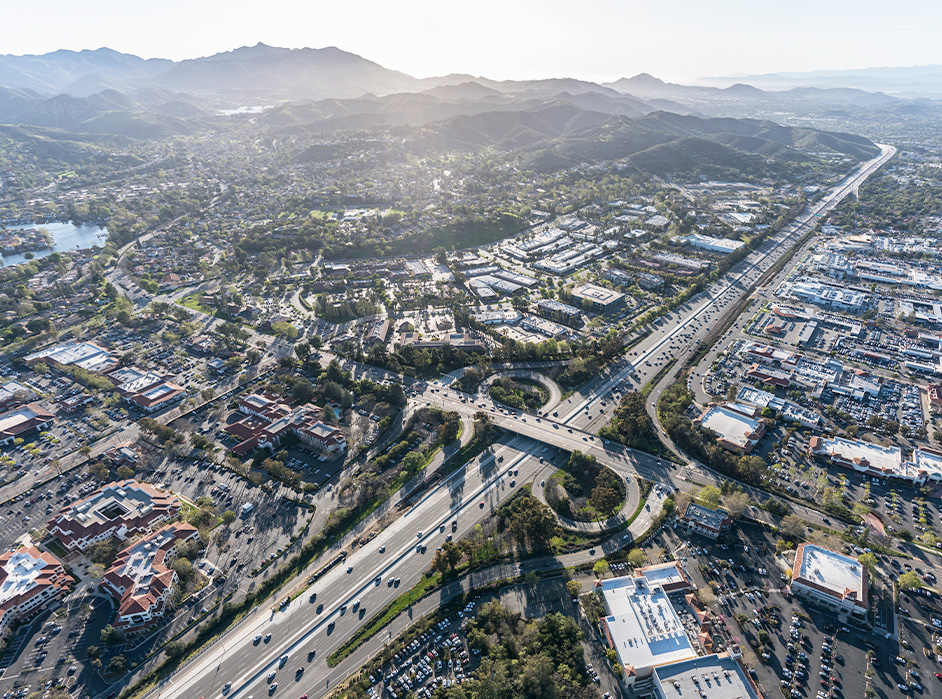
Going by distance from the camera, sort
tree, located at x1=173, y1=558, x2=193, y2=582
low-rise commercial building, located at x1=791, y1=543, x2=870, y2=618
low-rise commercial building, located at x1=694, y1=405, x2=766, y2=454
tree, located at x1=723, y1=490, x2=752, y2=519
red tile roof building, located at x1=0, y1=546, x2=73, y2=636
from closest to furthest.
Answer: low-rise commercial building, located at x1=791, y1=543, x2=870, y2=618 < red tile roof building, located at x1=0, y1=546, x2=73, y2=636 < tree, located at x1=173, y1=558, x2=193, y2=582 < tree, located at x1=723, y1=490, x2=752, y2=519 < low-rise commercial building, located at x1=694, y1=405, x2=766, y2=454

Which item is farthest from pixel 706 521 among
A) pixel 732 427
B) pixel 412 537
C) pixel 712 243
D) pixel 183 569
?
pixel 712 243

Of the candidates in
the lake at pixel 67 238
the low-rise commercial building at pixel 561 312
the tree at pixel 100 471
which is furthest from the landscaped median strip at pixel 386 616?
the lake at pixel 67 238

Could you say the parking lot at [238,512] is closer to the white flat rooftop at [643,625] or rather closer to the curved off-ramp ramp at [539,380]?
the white flat rooftop at [643,625]

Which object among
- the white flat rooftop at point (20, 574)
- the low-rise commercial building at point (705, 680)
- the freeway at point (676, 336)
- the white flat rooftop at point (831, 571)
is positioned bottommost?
the freeway at point (676, 336)

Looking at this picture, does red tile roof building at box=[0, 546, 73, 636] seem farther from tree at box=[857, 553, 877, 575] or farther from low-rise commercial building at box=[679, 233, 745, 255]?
low-rise commercial building at box=[679, 233, 745, 255]

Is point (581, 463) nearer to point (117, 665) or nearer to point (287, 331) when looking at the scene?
point (117, 665)

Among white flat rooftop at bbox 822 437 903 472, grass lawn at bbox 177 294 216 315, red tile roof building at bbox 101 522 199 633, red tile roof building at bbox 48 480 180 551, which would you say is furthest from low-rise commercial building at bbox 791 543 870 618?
grass lawn at bbox 177 294 216 315

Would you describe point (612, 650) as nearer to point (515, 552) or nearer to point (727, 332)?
point (515, 552)

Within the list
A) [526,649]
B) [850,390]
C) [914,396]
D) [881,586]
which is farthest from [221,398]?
[914,396]

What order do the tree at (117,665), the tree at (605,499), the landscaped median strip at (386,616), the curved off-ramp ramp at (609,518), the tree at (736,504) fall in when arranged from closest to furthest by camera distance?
the tree at (117,665)
the landscaped median strip at (386,616)
the curved off-ramp ramp at (609,518)
the tree at (736,504)
the tree at (605,499)
